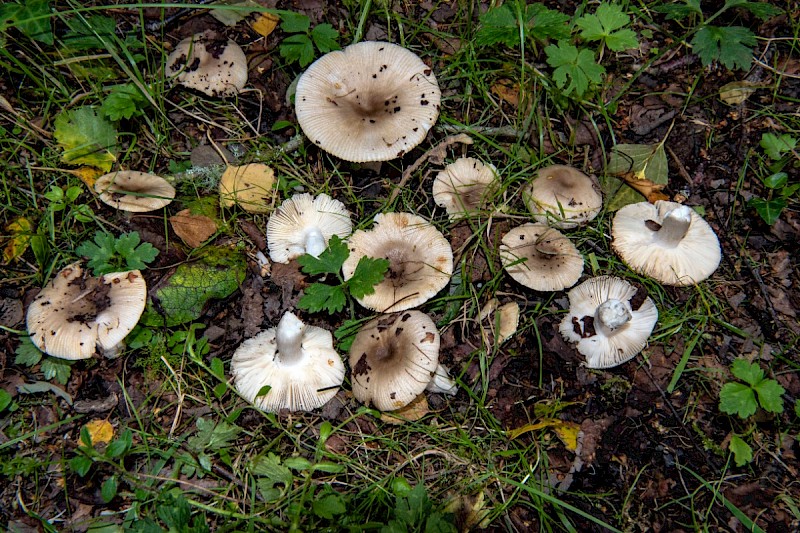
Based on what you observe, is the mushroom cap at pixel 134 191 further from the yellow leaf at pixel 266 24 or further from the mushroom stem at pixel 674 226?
the mushroom stem at pixel 674 226

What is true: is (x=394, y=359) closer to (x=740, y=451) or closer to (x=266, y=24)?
(x=740, y=451)

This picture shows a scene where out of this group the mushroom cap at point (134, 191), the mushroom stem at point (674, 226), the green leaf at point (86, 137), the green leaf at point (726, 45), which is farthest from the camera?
the green leaf at point (86, 137)

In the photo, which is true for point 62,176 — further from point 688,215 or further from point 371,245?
point 688,215

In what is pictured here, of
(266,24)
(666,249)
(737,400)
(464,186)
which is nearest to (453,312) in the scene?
(464,186)

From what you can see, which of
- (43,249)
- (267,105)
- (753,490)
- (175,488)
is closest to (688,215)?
(753,490)

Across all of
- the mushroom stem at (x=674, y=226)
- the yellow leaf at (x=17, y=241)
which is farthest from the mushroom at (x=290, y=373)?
the mushroom stem at (x=674, y=226)

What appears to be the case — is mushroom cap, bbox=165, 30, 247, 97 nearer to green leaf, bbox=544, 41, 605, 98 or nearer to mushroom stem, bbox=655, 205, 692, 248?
green leaf, bbox=544, 41, 605, 98
